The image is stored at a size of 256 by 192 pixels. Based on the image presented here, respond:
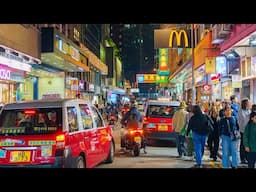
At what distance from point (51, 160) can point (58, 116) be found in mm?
889

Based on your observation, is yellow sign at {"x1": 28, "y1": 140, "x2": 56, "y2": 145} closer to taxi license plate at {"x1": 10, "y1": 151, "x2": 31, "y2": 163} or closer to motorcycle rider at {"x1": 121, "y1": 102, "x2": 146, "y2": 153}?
taxi license plate at {"x1": 10, "y1": 151, "x2": 31, "y2": 163}

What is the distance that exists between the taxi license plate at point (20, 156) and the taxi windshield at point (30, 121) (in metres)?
0.37

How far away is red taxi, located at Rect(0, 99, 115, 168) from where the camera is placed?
27.7 feet

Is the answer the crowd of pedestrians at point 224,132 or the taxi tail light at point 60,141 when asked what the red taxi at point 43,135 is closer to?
the taxi tail light at point 60,141

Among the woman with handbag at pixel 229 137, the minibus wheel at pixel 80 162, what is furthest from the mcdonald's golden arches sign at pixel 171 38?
the minibus wheel at pixel 80 162

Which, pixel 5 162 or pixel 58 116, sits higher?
pixel 58 116

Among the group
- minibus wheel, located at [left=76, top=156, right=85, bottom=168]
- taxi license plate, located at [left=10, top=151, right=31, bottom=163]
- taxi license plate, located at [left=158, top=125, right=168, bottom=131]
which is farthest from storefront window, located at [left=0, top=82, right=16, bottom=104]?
taxi license plate, located at [left=10, top=151, right=31, bottom=163]

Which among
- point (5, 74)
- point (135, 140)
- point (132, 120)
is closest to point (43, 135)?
point (135, 140)

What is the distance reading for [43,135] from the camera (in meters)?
8.55
